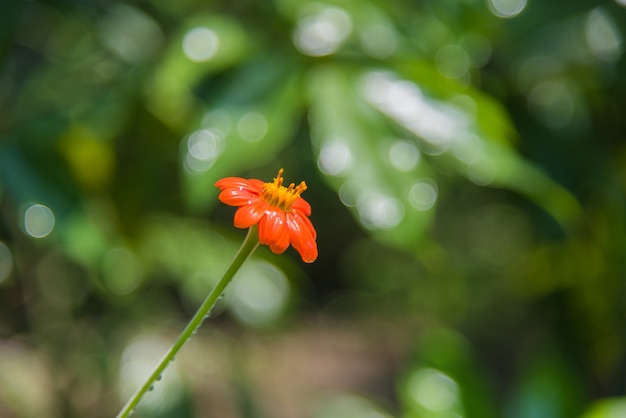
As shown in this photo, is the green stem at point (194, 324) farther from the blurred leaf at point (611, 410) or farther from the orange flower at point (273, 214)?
the blurred leaf at point (611, 410)

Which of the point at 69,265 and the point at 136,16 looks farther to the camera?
the point at 69,265

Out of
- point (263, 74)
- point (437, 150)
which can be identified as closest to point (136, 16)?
point (263, 74)

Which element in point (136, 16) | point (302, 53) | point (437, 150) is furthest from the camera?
point (136, 16)

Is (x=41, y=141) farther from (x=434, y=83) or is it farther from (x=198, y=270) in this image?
(x=434, y=83)

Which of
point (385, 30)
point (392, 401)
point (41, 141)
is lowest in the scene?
point (41, 141)

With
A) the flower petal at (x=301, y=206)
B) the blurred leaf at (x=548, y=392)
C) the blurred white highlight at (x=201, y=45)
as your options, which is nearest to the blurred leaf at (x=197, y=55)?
the blurred white highlight at (x=201, y=45)

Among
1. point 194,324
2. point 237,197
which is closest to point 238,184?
point 237,197
